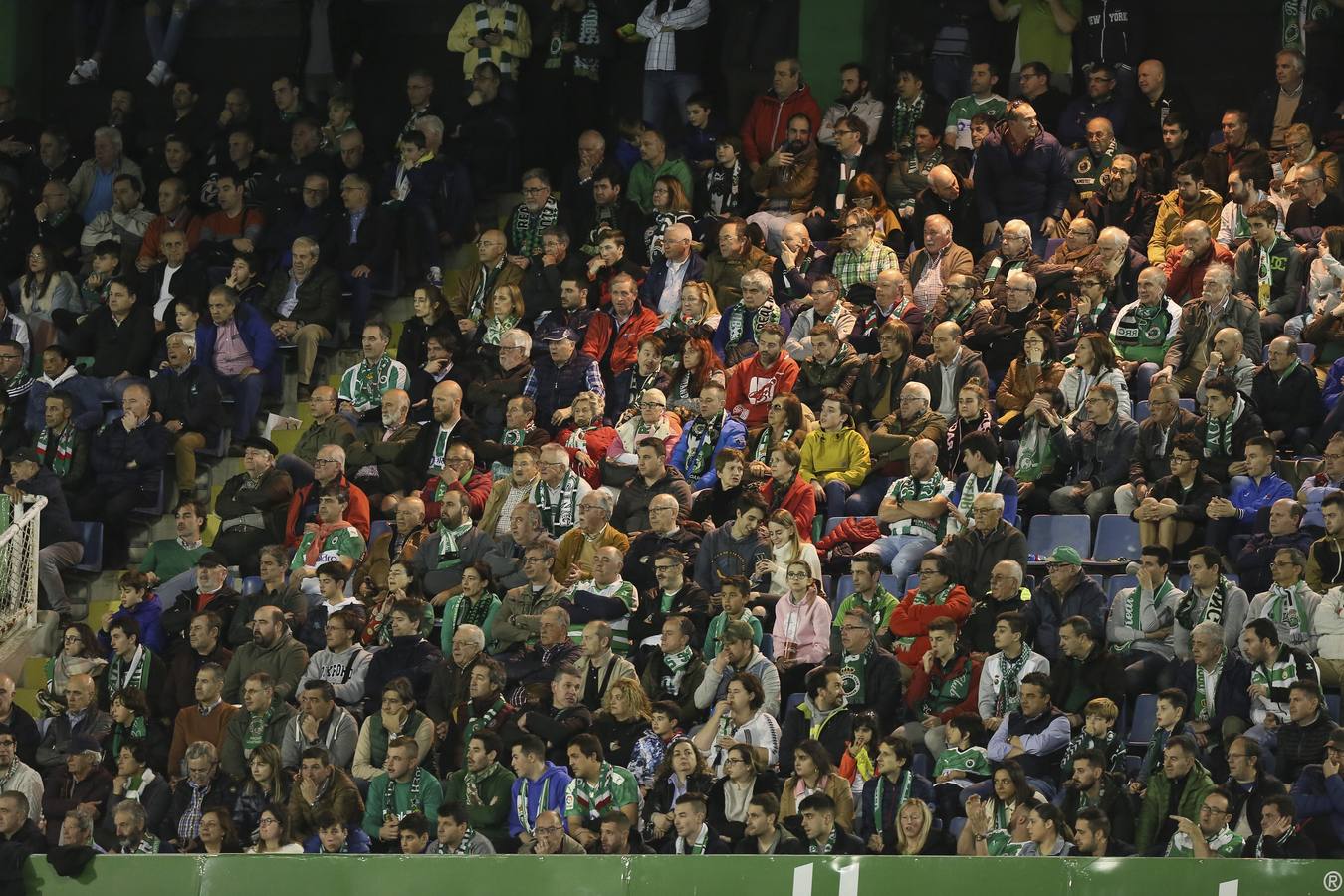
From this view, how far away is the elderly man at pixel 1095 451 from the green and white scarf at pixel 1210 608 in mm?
1234

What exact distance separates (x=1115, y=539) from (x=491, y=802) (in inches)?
150

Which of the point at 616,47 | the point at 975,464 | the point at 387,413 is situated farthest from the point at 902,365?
the point at 616,47

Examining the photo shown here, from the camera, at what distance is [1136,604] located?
12.9 m

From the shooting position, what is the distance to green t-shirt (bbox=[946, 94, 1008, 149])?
17188 millimetres

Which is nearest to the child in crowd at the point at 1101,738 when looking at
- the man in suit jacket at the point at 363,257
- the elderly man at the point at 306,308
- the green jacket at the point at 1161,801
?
the green jacket at the point at 1161,801

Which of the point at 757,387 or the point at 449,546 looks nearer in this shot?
the point at 449,546

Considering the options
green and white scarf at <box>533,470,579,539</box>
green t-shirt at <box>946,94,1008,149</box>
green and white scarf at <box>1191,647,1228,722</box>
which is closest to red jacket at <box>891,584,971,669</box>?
green and white scarf at <box>1191,647,1228,722</box>

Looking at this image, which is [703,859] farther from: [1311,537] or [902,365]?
[902,365]

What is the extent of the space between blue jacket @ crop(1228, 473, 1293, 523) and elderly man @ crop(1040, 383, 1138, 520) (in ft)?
2.28

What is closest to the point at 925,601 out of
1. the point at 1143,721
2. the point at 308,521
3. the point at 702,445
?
the point at 1143,721

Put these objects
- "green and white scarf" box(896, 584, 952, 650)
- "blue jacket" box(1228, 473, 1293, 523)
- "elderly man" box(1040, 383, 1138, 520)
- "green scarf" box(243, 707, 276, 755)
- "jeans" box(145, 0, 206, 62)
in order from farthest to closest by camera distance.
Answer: "jeans" box(145, 0, 206, 62)
"elderly man" box(1040, 383, 1138, 520)
"green scarf" box(243, 707, 276, 755)
"blue jacket" box(1228, 473, 1293, 523)
"green and white scarf" box(896, 584, 952, 650)

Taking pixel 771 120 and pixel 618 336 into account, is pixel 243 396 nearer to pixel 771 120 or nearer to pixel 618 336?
pixel 618 336

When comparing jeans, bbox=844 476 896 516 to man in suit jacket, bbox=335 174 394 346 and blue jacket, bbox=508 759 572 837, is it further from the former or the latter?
man in suit jacket, bbox=335 174 394 346

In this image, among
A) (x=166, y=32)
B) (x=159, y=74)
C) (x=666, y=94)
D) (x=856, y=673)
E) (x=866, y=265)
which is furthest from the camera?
(x=166, y=32)
